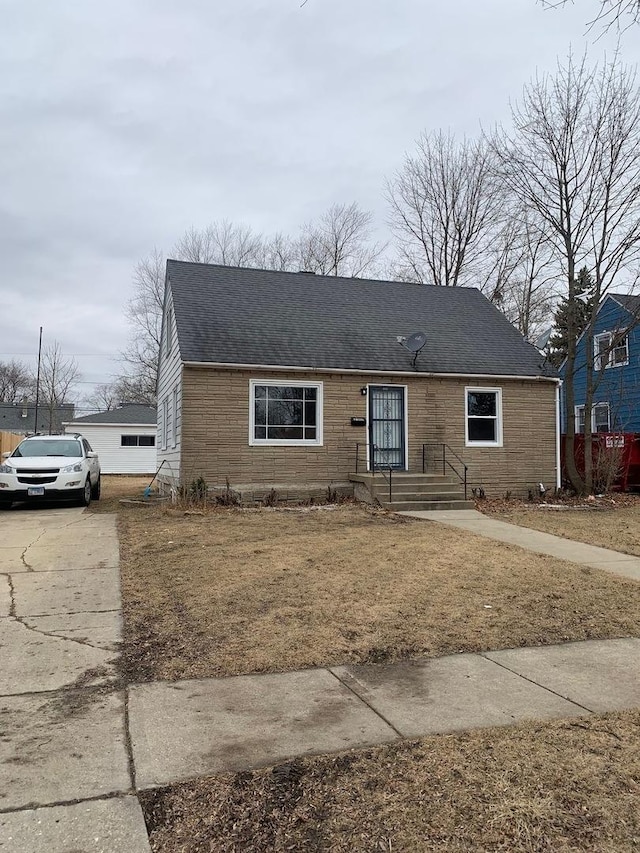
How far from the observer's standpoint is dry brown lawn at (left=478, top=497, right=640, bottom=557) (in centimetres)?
928

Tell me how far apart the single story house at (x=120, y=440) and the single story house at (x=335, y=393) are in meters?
15.0

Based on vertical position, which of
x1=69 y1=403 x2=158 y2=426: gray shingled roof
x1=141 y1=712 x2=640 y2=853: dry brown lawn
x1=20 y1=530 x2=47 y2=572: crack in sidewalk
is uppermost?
x1=69 y1=403 x2=158 y2=426: gray shingled roof

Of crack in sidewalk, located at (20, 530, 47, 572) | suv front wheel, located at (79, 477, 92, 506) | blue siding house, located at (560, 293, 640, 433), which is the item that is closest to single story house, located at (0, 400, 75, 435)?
suv front wheel, located at (79, 477, 92, 506)

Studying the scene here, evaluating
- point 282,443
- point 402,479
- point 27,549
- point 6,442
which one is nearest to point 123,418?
point 6,442

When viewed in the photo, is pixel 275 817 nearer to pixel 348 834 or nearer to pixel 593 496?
pixel 348 834

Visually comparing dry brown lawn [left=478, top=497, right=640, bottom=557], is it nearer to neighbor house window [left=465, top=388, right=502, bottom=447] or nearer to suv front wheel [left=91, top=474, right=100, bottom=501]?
neighbor house window [left=465, top=388, right=502, bottom=447]

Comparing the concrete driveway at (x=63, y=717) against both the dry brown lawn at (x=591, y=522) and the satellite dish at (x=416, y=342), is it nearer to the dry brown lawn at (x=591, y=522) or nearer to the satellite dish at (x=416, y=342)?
the dry brown lawn at (x=591, y=522)

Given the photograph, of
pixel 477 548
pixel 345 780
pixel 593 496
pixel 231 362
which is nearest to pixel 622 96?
pixel 593 496

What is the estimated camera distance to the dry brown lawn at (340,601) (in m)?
4.49

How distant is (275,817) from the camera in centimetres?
246

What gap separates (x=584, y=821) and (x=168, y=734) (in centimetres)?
193

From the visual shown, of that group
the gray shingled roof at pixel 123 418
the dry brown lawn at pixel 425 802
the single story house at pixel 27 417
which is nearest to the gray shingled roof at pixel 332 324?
the dry brown lawn at pixel 425 802

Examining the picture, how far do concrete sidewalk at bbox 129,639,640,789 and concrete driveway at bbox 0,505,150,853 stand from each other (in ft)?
0.62

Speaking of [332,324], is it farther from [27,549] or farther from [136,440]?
[136,440]
